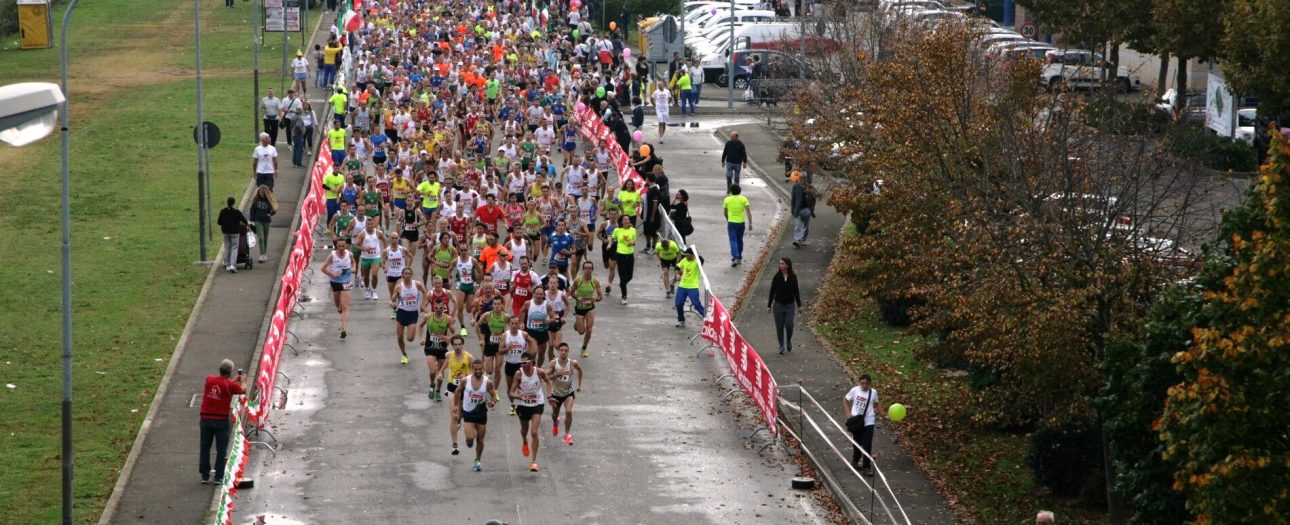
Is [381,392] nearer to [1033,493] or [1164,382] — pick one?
[1033,493]

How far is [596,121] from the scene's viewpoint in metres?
44.1

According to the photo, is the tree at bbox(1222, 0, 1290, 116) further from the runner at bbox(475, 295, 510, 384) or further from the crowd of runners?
the runner at bbox(475, 295, 510, 384)

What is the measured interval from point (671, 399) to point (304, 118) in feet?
62.4

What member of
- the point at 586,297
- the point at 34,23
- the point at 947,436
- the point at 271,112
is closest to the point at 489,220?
the point at 586,297

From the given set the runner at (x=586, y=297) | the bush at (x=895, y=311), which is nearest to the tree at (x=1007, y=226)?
the bush at (x=895, y=311)

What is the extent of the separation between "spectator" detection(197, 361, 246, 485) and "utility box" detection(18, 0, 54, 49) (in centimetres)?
4826

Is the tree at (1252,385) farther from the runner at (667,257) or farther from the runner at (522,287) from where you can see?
the runner at (667,257)

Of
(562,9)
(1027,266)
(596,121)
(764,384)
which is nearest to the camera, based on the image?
(1027,266)

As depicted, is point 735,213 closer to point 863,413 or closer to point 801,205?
point 801,205

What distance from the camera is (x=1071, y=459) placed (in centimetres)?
2064

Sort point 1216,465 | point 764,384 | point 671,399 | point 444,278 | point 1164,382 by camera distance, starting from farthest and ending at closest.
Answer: point 444,278
point 671,399
point 764,384
point 1164,382
point 1216,465

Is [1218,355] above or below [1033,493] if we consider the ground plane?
above

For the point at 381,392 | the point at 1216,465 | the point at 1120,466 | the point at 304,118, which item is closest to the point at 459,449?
the point at 381,392

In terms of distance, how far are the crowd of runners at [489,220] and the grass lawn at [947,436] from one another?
280 centimetres
